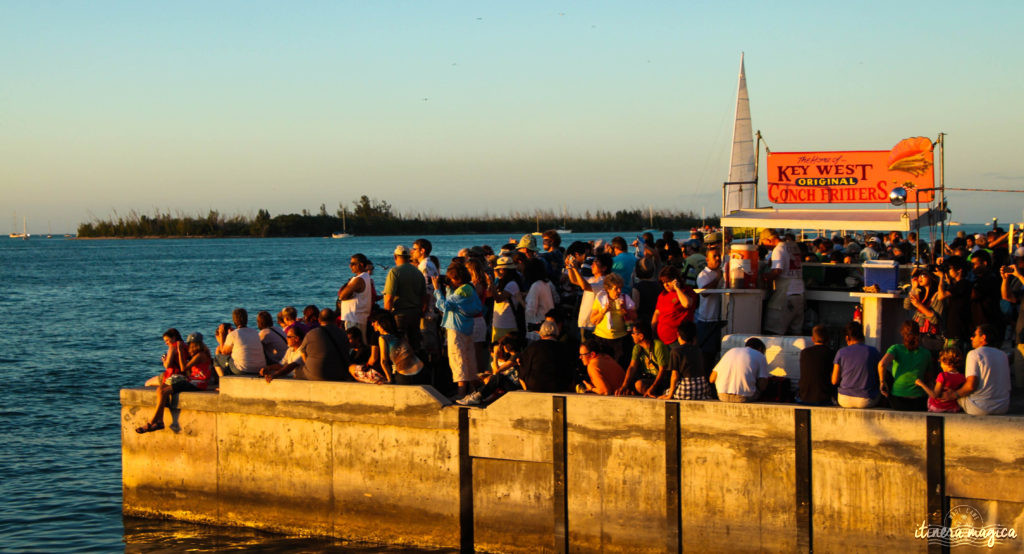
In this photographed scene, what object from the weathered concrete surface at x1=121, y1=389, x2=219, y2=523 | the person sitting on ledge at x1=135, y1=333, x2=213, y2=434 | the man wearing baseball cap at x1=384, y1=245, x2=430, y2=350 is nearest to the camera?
the weathered concrete surface at x1=121, y1=389, x2=219, y2=523

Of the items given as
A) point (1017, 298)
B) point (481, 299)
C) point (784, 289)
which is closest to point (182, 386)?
point (481, 299)

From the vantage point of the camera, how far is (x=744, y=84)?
965 inches

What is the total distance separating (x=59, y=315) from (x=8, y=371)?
718 inches

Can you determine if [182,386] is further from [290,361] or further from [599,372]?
[599,372]

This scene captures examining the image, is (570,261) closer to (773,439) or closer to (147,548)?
(773,439)

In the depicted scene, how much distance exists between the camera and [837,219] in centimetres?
1252

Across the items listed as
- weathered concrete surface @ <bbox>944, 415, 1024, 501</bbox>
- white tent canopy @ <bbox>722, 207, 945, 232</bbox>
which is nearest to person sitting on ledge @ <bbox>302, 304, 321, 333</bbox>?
white tent canopy @ <bbox>722, 207, 945, 232</bbox>

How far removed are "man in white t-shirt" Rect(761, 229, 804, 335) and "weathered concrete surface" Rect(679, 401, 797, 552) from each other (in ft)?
11.3

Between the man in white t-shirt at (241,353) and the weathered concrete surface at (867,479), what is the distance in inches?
252

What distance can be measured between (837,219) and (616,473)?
17.5 ft

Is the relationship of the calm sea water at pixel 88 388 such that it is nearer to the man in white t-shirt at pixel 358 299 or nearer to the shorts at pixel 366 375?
the shorts at pixel 366 375

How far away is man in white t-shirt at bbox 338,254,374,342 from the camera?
38.3ft

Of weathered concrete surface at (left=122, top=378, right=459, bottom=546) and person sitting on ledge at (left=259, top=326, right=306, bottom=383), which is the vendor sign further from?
person sitting on ledge at (left=259, top=326, right=306, bottom=383)

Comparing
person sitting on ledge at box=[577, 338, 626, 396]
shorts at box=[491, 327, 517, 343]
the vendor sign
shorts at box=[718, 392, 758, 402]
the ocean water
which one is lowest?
the ocean water
